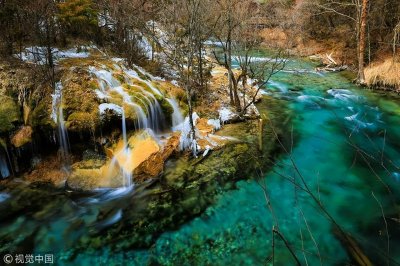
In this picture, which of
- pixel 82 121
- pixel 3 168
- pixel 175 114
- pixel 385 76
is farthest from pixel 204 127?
pixel 385 76

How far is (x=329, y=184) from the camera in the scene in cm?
790

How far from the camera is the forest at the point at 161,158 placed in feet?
20.2

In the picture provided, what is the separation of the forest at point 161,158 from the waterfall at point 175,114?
0.12ft

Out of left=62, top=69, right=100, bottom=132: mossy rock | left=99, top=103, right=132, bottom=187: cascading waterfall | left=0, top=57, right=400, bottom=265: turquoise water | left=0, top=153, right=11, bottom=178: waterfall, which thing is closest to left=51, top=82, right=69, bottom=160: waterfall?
left=62, top=69, right=100, bottom=132: mossy rock

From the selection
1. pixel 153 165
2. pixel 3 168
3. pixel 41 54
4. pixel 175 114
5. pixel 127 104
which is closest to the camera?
pixel 3 168

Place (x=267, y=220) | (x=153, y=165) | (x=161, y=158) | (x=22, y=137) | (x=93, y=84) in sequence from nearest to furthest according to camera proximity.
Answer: (x=267, y=220)
(x=22, y=137)
(x=153, y=165)
(x=161, y=158)
(x=93, y=84)

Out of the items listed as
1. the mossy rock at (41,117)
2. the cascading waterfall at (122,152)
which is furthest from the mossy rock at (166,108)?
the mossy rock at (41,117)

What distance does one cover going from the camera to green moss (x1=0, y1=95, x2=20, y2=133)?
813 centimetres

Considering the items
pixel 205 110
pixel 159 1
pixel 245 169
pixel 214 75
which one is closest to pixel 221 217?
pixel 245 169

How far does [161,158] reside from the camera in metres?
8.59

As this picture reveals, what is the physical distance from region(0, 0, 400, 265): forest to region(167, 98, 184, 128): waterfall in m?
0.04

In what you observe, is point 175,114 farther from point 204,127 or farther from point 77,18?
point 77,18

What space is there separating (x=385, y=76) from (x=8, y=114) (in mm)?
14968

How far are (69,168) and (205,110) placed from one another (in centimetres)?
496
